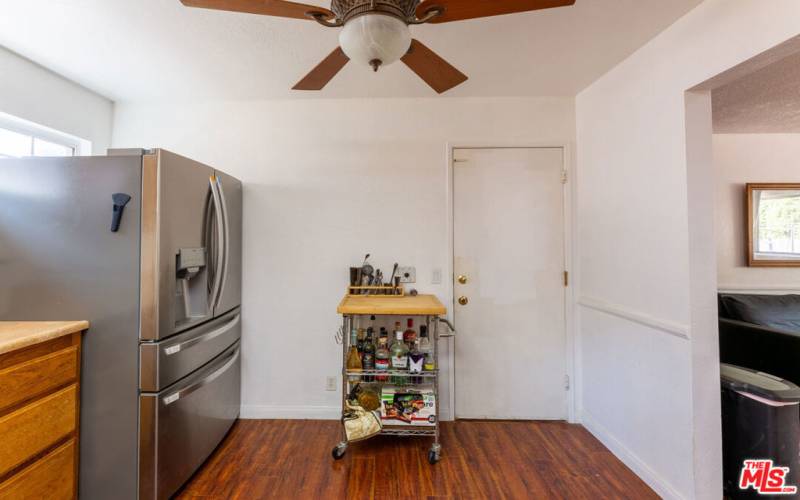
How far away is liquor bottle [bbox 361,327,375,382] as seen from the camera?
1944mm

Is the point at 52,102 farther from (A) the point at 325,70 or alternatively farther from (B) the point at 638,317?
(B) the point at 638,317

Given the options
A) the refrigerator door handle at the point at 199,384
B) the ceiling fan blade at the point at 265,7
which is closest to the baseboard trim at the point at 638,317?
the ceiling fan blade at the point at 265,7

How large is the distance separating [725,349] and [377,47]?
281cm

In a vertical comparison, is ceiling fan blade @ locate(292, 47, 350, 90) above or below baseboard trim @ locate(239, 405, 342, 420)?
above

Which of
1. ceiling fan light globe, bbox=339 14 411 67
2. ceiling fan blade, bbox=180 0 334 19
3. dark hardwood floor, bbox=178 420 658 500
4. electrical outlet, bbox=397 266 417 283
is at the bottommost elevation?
dark hardwood floor, bbox=178 420 658 500

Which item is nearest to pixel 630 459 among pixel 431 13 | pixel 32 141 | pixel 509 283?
pixel 509 283

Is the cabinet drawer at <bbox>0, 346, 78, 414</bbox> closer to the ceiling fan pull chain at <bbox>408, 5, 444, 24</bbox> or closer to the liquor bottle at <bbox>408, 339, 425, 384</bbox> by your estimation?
the liquor bottle at <bbox>408, 339, 425, 384</bbox>

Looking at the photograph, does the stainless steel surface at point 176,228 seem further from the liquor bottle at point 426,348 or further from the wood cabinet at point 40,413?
the liquor bottle at point 426,348

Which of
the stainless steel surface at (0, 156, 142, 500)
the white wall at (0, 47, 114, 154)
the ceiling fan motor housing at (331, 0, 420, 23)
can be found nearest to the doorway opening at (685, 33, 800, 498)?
the ceiling fan motor housing at (331, 0, 420, 23)

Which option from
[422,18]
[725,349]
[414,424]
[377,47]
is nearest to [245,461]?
[414,424]

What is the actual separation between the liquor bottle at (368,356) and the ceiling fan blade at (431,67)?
1.50m

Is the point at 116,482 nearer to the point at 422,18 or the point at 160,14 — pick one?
the point at 160,14

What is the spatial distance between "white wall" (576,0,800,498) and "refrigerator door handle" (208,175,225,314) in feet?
7.94

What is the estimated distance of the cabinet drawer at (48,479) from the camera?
1182mm
